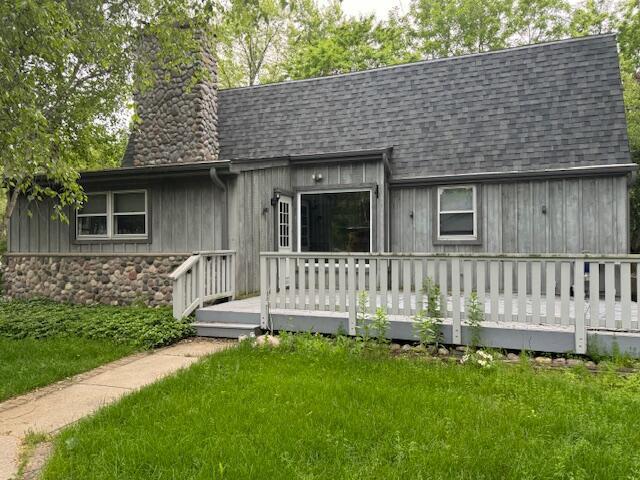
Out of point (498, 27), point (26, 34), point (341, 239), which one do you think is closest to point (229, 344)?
point (26, 34)

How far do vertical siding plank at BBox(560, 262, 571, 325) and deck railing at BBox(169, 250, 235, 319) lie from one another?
4.97 m

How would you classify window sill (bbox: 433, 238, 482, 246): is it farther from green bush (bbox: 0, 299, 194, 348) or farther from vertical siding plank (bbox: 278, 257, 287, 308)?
green bush (bbox: 0, 299, 194, 348)

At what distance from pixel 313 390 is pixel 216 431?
1.00 m

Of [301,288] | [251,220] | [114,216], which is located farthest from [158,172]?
[301,288]

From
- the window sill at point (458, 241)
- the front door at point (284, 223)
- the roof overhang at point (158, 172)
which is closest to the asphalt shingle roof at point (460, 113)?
the window sill at point (458, 241)

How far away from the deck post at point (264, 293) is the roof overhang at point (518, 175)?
13.6 feet

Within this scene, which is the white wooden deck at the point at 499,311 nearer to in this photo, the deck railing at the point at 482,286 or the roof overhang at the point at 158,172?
the deck railing at the point at 482,286

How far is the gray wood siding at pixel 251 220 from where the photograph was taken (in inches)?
308

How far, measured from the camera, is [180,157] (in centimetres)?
1007

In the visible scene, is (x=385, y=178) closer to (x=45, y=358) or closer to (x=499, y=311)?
(x=499, y=311)

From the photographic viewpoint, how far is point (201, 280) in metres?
6.86

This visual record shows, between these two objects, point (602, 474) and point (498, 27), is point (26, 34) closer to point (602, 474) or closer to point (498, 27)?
point (602, 474)

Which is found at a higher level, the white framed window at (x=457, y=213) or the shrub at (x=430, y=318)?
the white framed window at (x=457, y=213)

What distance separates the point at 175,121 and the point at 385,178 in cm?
515
